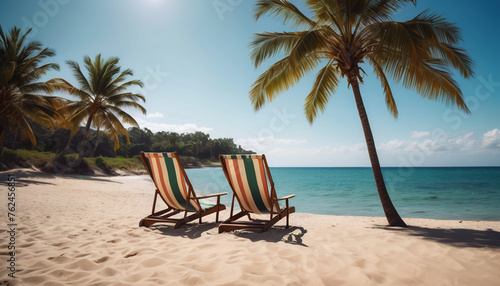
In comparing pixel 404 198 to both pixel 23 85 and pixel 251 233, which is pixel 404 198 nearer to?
pixel 251 233

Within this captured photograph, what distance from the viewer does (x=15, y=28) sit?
40.7 ft

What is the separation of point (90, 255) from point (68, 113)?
→ 1754 cm

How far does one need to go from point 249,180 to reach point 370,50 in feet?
13.8

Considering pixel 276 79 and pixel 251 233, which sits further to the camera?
pixel 276 79

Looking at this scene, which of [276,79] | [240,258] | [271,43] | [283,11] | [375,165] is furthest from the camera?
[276,79]

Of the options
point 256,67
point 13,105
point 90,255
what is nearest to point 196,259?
point 90,255

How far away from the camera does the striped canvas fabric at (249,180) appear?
3.64 metres

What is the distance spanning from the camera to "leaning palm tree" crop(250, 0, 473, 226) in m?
4.62

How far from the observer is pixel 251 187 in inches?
147

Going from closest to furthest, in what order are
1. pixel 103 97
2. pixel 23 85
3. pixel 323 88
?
pixel 323 88 < pixel 23 85 < pixel 103 97

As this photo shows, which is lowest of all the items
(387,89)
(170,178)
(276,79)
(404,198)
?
(404,198)

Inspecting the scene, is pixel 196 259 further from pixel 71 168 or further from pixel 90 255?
pixel 71 168

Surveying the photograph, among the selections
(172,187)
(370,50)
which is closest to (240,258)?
(172,187)

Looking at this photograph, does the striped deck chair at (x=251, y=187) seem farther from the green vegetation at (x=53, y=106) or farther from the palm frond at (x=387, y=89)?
the green vegetation at (x=53, y=106)
